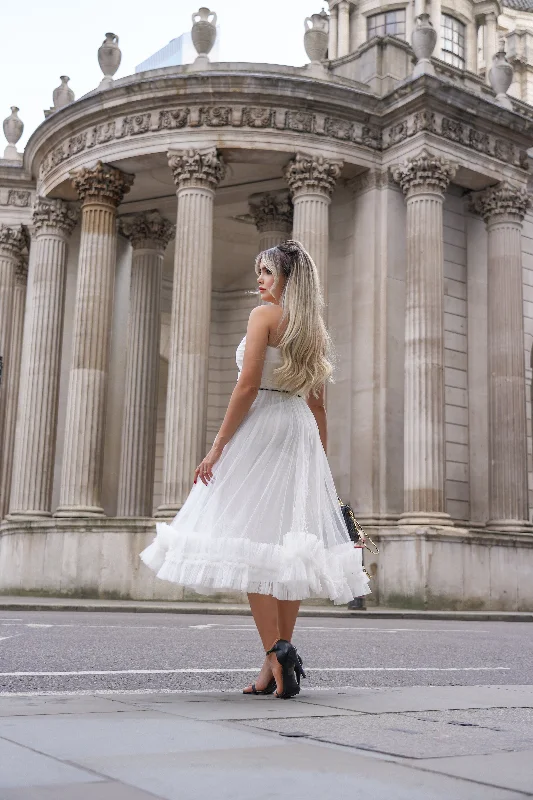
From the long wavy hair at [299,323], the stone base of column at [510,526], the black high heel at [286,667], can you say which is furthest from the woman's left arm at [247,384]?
the stone base of column at [510,526]

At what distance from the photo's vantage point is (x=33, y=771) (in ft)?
9.46

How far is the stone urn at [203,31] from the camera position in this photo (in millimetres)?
26359

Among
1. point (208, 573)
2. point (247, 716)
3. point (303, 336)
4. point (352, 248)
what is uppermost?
point (352, 248)

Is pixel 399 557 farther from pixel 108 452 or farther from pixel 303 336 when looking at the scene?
pixel 303 336

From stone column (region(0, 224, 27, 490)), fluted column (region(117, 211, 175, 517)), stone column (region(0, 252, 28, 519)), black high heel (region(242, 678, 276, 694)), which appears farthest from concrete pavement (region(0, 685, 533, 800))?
stone column (region(0, 224, 27, 490))

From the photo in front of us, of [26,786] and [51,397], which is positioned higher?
[51,397]

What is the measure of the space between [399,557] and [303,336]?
59.0 ft

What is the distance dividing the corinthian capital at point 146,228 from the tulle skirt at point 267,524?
80.8ft

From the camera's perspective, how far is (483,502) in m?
26.1

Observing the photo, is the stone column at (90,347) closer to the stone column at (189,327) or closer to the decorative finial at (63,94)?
the stone column at (189,327)

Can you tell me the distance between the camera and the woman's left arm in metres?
5.38

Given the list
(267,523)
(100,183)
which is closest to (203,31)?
(100,183)

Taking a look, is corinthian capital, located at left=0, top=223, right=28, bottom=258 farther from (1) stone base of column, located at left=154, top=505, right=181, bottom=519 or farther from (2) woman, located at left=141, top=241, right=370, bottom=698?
(2) woman, located at left=141, top=241, right=370, bottom=698

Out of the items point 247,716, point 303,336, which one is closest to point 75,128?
point 303,336
